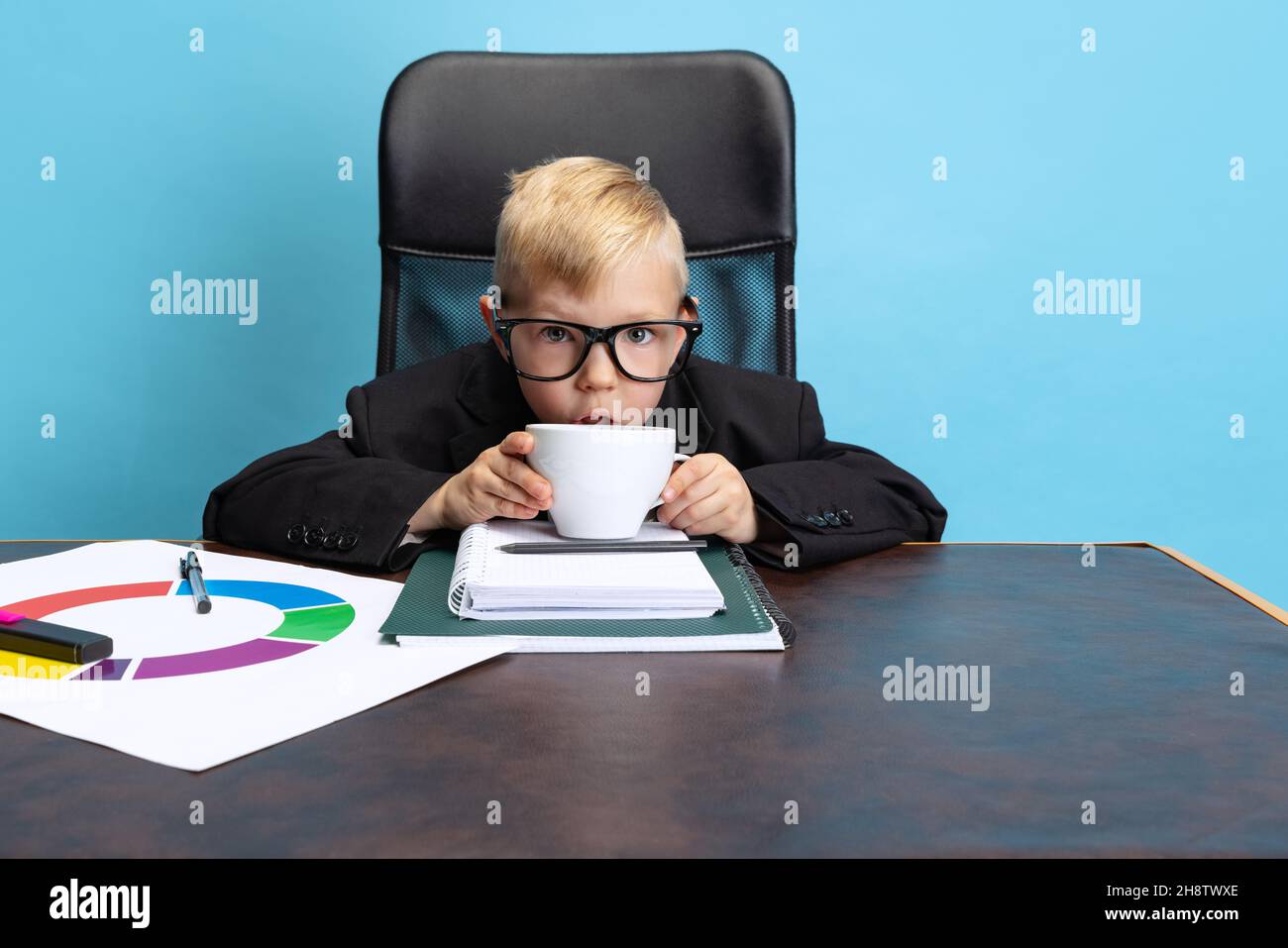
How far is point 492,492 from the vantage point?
3.15ft

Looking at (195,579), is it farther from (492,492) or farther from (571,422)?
(571,422)

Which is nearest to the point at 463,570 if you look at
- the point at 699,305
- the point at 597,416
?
the point at 597,416

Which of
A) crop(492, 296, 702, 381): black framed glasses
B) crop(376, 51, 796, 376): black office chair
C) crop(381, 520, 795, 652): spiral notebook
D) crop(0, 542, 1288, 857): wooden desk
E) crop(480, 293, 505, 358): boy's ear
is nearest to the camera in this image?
crop(0, 542, 1288, 857): wooden desk

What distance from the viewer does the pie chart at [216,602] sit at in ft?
2.09

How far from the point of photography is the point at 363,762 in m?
0.51

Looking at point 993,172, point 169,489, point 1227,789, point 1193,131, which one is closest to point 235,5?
point 169,489

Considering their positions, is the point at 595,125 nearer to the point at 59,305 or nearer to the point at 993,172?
the point at 993,172

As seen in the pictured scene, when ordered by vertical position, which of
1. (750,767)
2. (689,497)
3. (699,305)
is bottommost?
(750,767)

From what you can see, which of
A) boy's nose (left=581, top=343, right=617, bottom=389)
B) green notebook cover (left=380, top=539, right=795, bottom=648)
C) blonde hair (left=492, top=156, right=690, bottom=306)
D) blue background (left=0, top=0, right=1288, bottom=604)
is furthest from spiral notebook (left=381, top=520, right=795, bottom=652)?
blue background (left=0, top=0, right=1288, bottom=604)

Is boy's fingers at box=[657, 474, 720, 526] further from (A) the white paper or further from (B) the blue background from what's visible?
(B) the blue background

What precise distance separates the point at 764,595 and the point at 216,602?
36 cm

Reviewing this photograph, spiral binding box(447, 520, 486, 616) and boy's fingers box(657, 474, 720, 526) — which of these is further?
boy's fingers box(657, 474, 720, 526)

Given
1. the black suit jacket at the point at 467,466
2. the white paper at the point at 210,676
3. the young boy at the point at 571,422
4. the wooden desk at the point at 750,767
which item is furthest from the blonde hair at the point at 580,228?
the wooden desk at the point at 750,767

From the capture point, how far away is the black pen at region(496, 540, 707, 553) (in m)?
0.86
